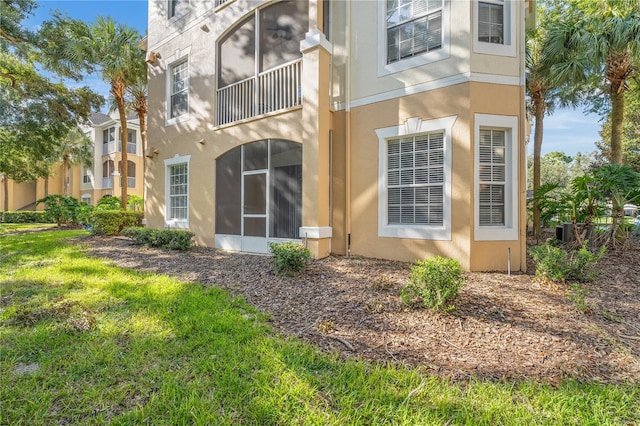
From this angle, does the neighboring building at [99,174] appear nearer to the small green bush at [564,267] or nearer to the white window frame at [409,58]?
the white window frame at [409,58]

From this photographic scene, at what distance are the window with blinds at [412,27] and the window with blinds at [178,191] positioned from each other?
7.71 m

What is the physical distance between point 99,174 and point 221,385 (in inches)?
1377

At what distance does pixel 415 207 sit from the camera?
6941mm

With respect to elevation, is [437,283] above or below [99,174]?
below

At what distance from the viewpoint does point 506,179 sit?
21.3ft

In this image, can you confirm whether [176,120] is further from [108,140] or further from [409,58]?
[108,140]

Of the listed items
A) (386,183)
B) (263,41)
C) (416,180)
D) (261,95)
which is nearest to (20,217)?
(261,95)

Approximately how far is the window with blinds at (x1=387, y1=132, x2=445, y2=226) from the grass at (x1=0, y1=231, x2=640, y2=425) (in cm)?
422

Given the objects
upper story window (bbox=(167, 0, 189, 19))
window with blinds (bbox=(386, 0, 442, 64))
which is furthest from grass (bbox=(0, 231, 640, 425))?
upper story window (bbox=(167, 0, 189, 19))

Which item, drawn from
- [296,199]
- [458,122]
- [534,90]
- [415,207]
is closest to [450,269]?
[415,207]

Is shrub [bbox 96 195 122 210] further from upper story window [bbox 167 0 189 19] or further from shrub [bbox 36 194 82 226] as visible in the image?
upper story window [bbox 167 0 189 19]

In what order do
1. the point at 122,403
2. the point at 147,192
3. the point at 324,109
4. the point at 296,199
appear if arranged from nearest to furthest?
the point at 122,403 → the point at 324,109 → the point at 296,199 → the point at 147,192

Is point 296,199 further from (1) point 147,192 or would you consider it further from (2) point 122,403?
(1) point 147,192

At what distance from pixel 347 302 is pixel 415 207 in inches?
128
